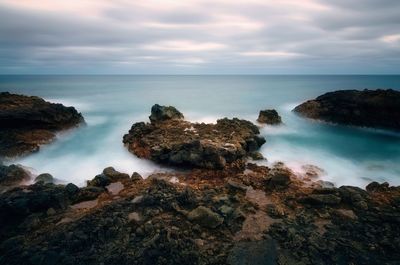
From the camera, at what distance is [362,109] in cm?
2950

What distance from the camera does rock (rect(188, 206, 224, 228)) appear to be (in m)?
10.9

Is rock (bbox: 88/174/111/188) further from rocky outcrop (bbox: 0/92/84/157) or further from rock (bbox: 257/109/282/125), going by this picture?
rock (bbox: 257/109/282/125)

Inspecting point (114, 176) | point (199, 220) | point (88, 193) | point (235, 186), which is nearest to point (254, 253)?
point (199, 220)

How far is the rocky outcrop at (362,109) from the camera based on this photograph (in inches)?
1094

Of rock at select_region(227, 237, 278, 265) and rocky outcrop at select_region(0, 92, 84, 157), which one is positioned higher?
rocky outcrop at select_region(0, 92, 84, 157)

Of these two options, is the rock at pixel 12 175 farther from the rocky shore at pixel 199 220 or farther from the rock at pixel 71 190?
the rock at pixel 71 190

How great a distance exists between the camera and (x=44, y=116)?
23.1 m

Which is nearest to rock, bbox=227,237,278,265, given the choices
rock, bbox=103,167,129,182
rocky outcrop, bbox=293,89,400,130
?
rock, bbox=103,167,129,182

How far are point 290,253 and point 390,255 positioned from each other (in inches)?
110

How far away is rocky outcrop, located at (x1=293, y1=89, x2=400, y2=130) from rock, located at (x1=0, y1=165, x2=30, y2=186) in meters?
25.2

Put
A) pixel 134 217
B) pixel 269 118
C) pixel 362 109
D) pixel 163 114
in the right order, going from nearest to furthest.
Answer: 1. pixel 134 217
2. pixel 163 114
3. pixel 269 118
4. pixel 362 109

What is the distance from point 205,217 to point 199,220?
8.7 inches

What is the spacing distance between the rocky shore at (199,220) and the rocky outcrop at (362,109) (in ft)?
51.8

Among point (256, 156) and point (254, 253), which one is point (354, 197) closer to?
point (254, 253)
